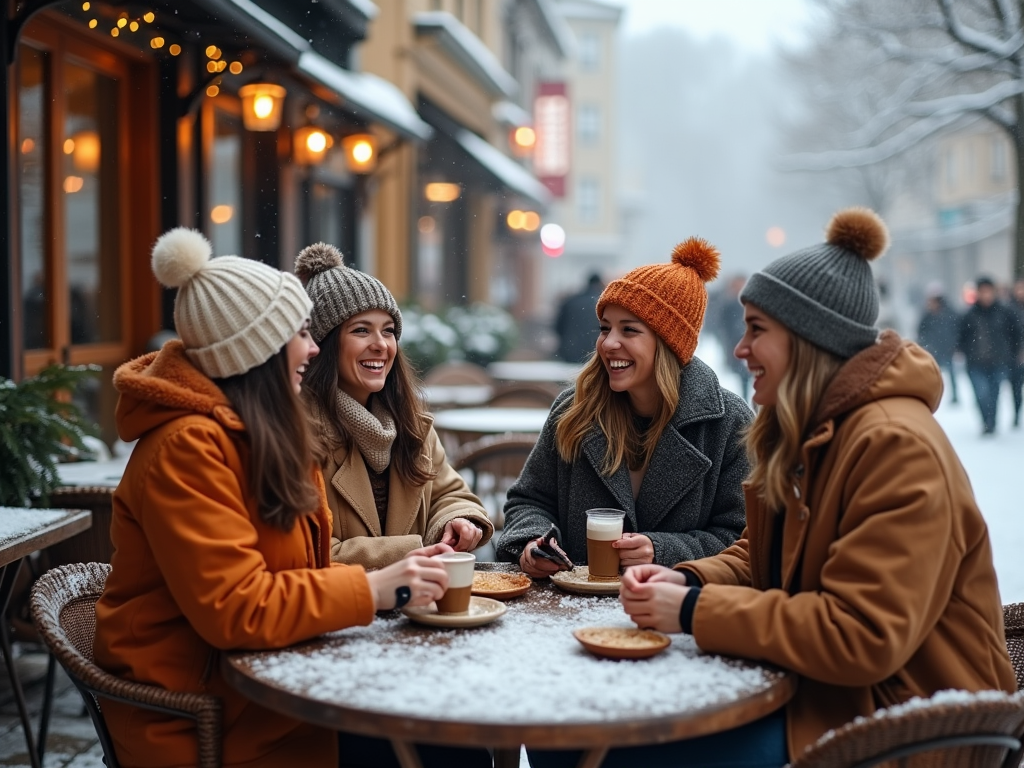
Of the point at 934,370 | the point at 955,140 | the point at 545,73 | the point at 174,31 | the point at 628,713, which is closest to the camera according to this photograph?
the point at 628,713

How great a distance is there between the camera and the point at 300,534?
8.50 ft

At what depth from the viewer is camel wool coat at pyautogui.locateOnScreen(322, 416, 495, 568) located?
321 centimetres

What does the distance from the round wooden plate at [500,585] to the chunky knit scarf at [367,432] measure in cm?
51

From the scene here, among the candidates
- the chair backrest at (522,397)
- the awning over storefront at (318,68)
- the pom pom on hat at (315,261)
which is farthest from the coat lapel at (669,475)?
the chair backrest at (522,397)

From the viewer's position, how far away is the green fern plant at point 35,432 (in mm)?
4156

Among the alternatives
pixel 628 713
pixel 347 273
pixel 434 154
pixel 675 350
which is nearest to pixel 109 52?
pixel 347 273

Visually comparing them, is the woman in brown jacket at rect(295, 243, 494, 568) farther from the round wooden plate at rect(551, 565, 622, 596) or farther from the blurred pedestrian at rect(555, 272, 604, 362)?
the blurred pedestrian at rect(555, 272, 604, 362)

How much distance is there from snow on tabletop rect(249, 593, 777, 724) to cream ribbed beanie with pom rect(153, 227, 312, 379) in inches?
26.4

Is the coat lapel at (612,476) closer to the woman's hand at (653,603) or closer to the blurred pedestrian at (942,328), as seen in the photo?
the woman's hand at (653,603)

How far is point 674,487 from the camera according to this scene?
11.2 feet

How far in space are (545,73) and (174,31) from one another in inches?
1234

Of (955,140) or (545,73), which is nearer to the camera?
(955,140)

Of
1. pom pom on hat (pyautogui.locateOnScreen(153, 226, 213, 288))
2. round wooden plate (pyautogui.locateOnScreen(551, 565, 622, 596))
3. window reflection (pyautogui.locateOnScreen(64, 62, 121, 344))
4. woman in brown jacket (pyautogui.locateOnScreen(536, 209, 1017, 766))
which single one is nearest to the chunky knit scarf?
round wooden plate (pyautogui.locateOnScreen(551, 565, 622, 596))

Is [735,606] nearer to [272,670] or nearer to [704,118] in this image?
[272,670]
